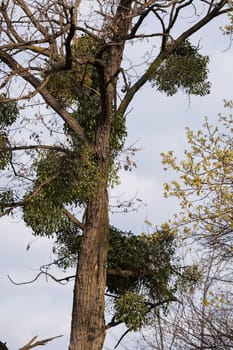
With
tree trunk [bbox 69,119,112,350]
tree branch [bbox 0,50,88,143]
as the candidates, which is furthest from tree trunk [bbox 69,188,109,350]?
tree branch [bbox 0,50,88,143]

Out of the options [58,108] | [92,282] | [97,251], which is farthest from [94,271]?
[58,108]

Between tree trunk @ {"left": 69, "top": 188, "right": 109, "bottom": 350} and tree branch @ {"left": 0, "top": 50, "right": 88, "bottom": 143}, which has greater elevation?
tree branch @ {"left": 0, "top": 50, "right": 88, "bottom": 143}

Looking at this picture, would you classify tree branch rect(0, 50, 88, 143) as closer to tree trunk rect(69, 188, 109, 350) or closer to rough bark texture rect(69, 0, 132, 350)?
rough bark texture rect(69, 0, 132, 350)

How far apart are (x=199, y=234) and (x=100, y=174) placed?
1.47m

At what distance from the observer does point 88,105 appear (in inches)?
371

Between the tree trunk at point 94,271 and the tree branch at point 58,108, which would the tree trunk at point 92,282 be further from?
the tree branch at point 58,108

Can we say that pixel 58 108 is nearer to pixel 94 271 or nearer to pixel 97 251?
pixel 97 251

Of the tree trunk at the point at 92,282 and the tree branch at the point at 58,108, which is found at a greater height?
the tree branch at the point at 58,108

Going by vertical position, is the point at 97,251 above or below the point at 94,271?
above

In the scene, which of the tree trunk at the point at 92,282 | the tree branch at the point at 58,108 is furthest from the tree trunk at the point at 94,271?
the tree branch at the point at 58,108

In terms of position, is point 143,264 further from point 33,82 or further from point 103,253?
point 33,82

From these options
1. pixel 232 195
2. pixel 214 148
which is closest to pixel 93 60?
pixel 214 148

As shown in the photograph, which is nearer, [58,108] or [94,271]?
[94,271]

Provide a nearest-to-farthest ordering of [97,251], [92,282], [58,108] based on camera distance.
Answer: [92,282] < [97,251] < [58,108]
